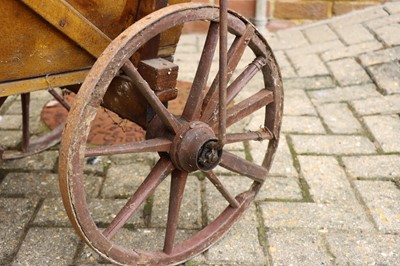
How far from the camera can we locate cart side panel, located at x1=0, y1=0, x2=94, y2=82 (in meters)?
1.64

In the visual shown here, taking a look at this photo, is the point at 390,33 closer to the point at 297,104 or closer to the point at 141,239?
the point at 297,104

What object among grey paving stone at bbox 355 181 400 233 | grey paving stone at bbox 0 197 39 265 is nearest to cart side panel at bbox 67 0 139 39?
grey paving stone at bbox 0 197 39 265

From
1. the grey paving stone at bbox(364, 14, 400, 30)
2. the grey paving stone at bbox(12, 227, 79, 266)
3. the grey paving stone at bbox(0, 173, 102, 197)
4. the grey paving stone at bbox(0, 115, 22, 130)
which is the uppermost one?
the grey paving stone at bbox(364, 14, 400, 30)

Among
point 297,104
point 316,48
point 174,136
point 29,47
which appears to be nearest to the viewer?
point 29,47

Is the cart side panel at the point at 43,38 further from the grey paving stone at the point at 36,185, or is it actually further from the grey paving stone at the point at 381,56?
the grey paving stone at the point at 381,56

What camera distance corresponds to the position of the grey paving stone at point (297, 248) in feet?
7.17

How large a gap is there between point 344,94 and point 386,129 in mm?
553

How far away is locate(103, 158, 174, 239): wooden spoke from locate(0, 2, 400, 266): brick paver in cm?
40

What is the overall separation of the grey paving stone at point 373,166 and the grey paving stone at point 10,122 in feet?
6.35

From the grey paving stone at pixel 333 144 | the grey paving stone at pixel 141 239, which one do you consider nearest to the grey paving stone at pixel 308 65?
the grey paving stone at pixel 333 144

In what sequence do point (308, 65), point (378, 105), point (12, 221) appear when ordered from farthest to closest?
point (308, 65), point (378, 105), point (12, 221)

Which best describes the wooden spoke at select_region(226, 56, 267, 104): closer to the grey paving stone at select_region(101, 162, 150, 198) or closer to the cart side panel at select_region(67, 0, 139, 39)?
the cart side panel at select_region(67, 0, 139, 39)

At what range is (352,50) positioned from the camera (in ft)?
13.7

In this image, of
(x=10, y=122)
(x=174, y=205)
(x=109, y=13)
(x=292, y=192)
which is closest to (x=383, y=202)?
(x=292, y=192)
